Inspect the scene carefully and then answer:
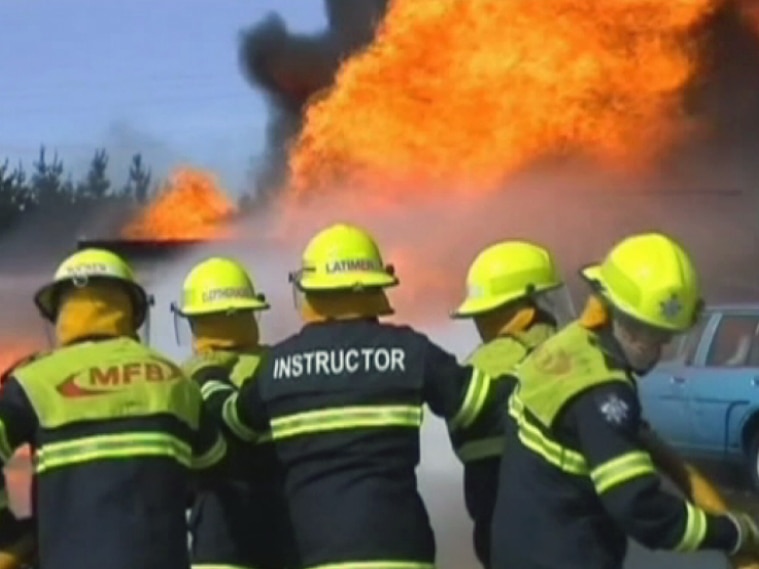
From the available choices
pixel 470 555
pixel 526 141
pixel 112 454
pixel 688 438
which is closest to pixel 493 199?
pixel 526 141

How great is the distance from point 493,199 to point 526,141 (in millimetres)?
721

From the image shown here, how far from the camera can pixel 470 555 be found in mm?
13258

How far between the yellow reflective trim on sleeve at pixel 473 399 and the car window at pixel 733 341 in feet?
34.8

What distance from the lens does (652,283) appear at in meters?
5.67

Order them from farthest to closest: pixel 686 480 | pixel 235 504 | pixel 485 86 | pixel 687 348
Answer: pixel 485 86
pixel 687 348
pixel 235 504
pixel 686 480

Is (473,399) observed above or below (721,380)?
above

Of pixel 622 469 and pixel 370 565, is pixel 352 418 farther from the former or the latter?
pixel 622 469

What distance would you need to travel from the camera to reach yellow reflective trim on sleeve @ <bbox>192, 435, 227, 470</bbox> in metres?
6.45

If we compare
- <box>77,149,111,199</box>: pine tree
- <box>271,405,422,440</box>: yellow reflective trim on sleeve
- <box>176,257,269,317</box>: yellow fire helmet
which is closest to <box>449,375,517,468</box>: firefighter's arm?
<box>271,405,422,440</box>: yellow reflective trim on sleeve

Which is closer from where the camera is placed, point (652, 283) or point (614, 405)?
point (614, 405)

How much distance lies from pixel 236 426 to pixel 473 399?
2.51 feet

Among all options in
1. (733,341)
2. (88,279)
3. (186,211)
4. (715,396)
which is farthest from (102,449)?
(186,211)

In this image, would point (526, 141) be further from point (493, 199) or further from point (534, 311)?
point (534, 311)

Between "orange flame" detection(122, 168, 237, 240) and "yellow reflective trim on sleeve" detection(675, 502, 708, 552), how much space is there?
1916 cm
